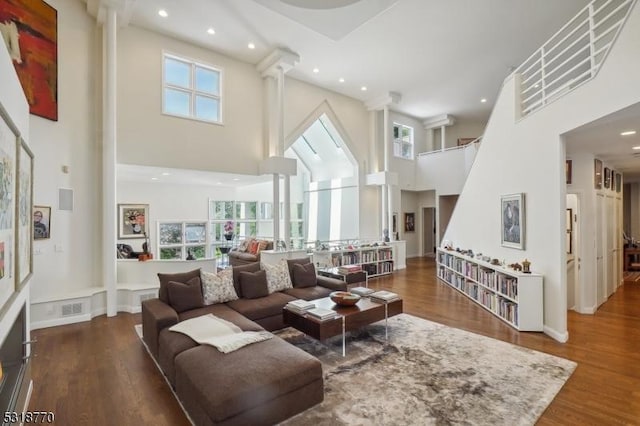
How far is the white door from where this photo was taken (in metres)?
5.52

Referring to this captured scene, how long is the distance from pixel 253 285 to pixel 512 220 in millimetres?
4297

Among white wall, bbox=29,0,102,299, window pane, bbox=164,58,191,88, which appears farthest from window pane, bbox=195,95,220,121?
white wall, bbox=29,0,102,299

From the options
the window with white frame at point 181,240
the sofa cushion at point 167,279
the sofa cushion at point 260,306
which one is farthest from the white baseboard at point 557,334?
the window with white frame at point 181,240

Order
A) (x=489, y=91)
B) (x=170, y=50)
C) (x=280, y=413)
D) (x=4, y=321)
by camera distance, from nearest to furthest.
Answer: (x=4, y=321)
(x=280, y=413)
(x=170, y=50)
(x=489, y=91)

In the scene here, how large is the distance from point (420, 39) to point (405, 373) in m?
6.58

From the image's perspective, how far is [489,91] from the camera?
9.56 metres

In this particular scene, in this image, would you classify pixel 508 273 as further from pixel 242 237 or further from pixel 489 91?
pixel 242 237

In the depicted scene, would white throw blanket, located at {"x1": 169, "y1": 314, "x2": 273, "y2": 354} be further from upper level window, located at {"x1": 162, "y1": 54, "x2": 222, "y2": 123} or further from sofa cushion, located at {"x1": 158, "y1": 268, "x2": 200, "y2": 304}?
upper level window, located at {"x1": 162, "y1": 54, "x2": 222, "y2": 123}

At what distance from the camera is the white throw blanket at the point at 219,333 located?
2752mm

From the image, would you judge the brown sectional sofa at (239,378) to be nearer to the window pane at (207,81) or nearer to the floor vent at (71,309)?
the floor vent at (71,309)

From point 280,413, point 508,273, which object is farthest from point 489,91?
point 280,413

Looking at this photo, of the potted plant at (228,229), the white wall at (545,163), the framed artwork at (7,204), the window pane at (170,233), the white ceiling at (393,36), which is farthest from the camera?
the potted plant at (228,229)

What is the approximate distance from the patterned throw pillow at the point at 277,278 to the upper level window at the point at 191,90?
3.94 meters

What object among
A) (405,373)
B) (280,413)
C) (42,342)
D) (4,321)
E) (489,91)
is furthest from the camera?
(489,91)
